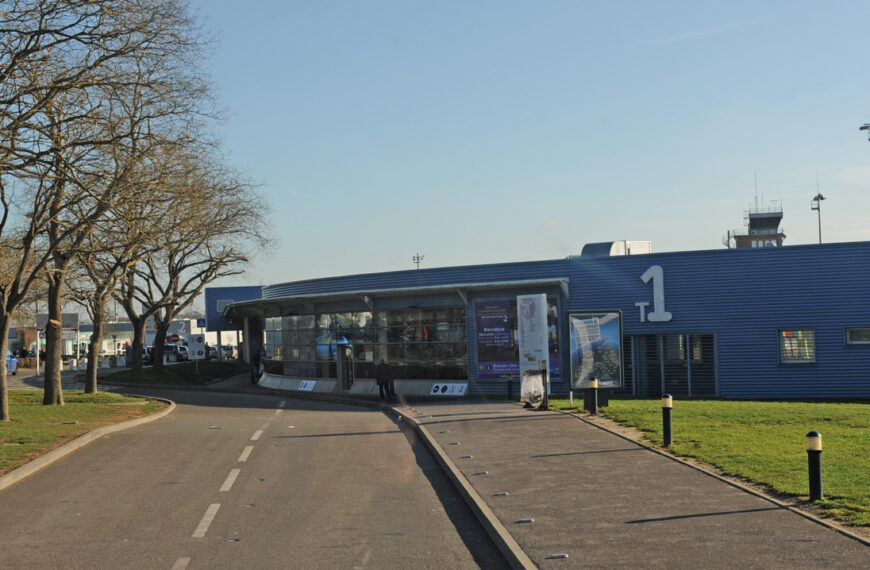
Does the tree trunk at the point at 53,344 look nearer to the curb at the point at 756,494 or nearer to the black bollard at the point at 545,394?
the black bollard at the point at 545,394

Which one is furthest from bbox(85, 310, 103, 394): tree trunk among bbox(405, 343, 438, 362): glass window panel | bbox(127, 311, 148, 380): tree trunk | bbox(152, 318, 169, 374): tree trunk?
bbox(152, 318, 169, 374): tree trunk

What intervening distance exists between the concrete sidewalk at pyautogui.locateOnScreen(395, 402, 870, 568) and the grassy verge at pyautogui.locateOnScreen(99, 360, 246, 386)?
39374mm

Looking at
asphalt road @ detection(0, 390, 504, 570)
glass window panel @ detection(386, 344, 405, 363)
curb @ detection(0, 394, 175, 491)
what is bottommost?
asphalt road @ detection(0, 390, 504, 570)

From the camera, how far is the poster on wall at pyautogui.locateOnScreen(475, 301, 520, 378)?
116 ft

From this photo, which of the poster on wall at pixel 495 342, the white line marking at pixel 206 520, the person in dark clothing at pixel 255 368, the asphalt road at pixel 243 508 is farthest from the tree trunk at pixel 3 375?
the person in dark clothing at pixel 255 368

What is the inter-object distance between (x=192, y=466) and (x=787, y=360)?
78.9 ft

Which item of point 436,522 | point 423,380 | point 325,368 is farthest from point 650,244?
point 436,522

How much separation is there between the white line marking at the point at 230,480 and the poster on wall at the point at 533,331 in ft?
44.9

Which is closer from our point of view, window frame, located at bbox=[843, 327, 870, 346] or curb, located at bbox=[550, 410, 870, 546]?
curb, located at bbox=[550, 410, 870, 546]

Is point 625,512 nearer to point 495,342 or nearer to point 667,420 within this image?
point 667,420

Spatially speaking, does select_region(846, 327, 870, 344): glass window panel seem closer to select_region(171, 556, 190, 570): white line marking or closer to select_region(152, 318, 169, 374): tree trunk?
select_region(171, 556, 190, 570): white line marking

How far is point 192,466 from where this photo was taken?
52.2ft

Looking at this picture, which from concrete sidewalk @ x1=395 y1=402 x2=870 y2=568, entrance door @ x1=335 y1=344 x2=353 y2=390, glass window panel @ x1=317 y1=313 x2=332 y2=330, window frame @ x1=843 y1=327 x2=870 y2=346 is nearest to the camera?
concrete sidewalk @ x1=395 y1=402 x2=870 y2=568

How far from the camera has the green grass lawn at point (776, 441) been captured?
36.8ft
